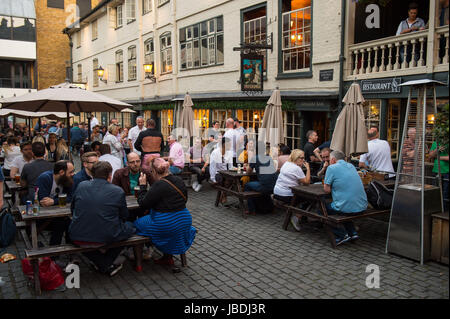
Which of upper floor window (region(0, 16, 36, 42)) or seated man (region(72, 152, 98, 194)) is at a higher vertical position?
upper floor window (region(0, 16, 36, 42))

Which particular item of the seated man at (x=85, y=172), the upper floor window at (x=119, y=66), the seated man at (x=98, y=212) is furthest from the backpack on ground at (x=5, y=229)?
Answer: the upper floor window at (x=119, y=66)

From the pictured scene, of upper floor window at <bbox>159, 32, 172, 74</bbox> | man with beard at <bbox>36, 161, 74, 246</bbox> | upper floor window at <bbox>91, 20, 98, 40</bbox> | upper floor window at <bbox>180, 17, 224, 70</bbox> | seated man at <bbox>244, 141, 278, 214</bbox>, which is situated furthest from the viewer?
upper floor window at <bbox>91, 20, 98, 40</bbox>

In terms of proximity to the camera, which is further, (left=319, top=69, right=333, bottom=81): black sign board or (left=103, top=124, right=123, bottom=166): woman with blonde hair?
(left=103, top=124, right=123, bottom=166): woman with blonde hair

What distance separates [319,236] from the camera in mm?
6824

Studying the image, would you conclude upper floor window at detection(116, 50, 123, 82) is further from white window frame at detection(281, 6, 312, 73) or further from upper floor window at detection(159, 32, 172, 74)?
white window frame at detection(281, 6, 312, 73)

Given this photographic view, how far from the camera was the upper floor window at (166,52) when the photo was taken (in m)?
19.0

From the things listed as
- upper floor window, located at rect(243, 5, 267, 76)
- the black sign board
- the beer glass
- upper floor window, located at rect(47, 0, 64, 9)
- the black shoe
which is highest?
upper floor window, located at rect(47, 0, 64, 9)

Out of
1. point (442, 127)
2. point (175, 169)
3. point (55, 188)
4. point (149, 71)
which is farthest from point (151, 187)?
point (149, 71)

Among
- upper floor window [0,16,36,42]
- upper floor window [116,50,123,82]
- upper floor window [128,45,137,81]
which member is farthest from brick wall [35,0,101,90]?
upper floor window [128,45,137,81]

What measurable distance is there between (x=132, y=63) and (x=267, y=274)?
2020 cm

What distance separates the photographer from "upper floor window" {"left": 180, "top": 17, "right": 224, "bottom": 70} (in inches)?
604

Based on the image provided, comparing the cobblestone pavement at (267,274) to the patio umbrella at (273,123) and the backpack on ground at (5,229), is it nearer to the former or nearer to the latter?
the backpack on ground at (5,229)

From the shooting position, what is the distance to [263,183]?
26.5 ft
